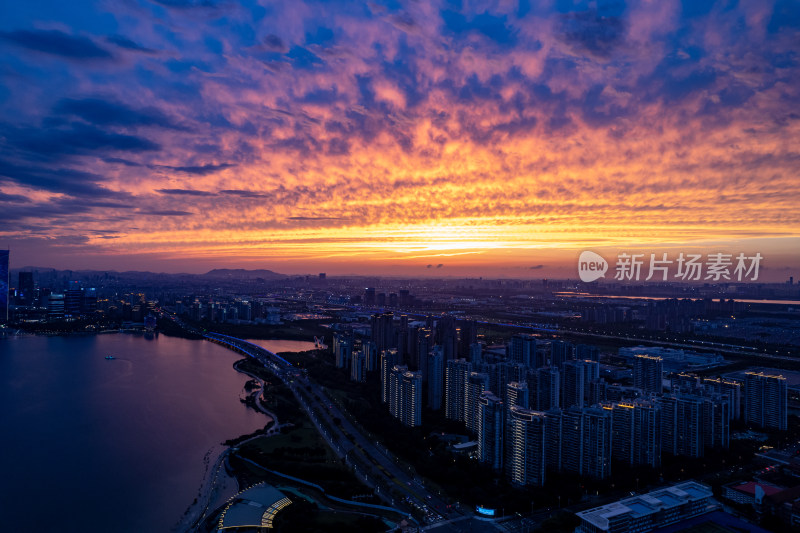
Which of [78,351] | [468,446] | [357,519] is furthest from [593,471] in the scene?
[78,351]

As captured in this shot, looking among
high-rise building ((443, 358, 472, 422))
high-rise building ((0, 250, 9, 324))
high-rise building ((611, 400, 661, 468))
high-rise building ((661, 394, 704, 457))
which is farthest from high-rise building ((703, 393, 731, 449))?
high-rise building ((0, 250, 9, 324))

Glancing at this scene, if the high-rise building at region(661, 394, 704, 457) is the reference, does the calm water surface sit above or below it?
below

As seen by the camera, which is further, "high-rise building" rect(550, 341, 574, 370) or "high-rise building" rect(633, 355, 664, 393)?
"high-rise building" rect(550, 341, 574, 370)

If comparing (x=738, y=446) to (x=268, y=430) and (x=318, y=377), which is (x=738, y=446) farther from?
(x=318, y=377)

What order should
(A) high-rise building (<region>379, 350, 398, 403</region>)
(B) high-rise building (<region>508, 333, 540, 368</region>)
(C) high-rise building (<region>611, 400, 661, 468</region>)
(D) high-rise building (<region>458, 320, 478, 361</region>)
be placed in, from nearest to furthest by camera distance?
(C) high-rise building (<region>611, 400, 661, 468</region>)
(A) high-rise building (<region>379, 350, 398, 403</region>)
(B) high-rise building (<region>508, 333, 540, 368</region>)
(D) high-rise building (<region>458, 320, 478, 361</region>)

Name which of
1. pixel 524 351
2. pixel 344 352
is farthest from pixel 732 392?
pixel 344 352

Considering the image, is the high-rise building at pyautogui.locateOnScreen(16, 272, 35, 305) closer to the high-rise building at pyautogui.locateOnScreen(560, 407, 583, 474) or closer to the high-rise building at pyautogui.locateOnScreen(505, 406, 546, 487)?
the high-rise building at pyautogui.locateOnScreen(505, 406, 546, 487)
